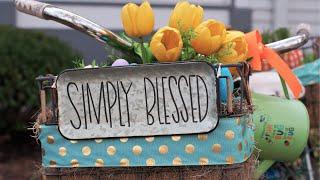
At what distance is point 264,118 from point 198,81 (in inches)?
34.0

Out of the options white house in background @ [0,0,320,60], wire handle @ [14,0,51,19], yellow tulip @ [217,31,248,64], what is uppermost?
white house in background @ [0,0,320,60]

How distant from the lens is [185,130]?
1.85 metres

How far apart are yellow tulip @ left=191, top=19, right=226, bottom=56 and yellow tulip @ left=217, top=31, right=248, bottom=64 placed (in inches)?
1.9

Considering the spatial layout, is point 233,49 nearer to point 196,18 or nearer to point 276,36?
point 196,18

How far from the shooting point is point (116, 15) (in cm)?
856

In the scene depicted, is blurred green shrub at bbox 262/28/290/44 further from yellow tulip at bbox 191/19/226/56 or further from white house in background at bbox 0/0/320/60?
white house in background at bbox 0/0/320/60

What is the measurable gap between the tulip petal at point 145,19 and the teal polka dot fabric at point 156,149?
413 millimetres

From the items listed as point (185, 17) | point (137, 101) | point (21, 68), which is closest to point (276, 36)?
point (185, 17)

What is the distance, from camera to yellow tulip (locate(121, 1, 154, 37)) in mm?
2045

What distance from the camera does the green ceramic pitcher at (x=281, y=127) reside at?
2584mm

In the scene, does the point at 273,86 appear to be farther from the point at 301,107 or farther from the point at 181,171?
the point at 181,171

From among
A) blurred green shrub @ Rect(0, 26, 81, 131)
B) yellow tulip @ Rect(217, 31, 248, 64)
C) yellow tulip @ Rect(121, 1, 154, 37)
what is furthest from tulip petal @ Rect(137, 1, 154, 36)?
blurred green shrub @ Rect(0, 26, 81, 131)

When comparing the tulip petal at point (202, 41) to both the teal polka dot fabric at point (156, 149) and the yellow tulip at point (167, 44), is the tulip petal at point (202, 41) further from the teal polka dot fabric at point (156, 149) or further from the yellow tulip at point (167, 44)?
the teal polka dot fabric at point (156, 149)

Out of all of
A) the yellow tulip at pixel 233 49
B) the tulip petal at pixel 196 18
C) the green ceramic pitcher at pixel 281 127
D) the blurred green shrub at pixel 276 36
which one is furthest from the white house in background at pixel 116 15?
the tulip petal at pixel 196 18
